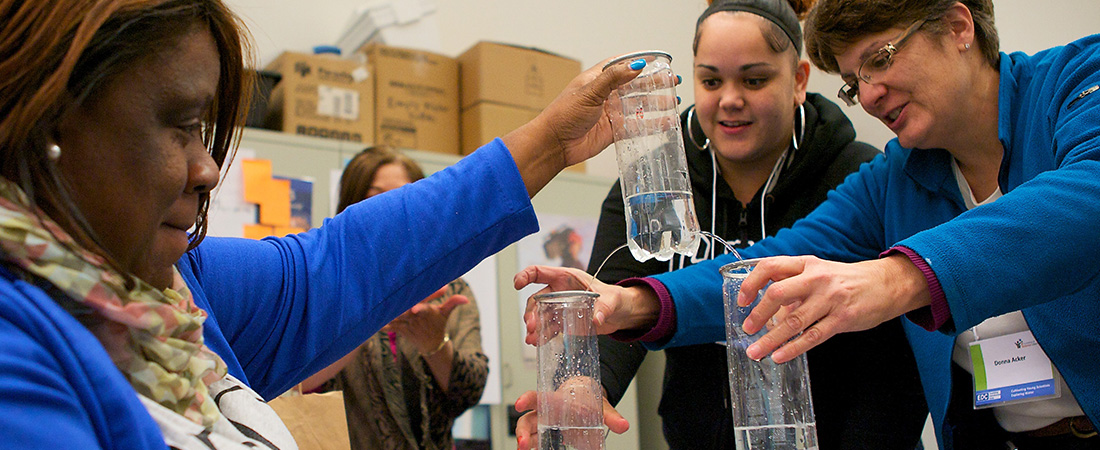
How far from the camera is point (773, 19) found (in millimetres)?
1814

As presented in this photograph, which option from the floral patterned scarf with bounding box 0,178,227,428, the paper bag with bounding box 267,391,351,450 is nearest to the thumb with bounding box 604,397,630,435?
the paper bag with bounding box 267,391,351,450

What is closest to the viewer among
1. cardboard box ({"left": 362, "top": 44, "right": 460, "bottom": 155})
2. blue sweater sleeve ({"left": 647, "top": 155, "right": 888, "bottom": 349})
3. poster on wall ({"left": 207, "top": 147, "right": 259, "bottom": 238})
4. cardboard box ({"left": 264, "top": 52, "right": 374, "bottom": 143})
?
blue sweater sleeve ({"left": 647, "top": 155, "right": 888, "bottom": 349})

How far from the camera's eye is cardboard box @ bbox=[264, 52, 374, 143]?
3.08m

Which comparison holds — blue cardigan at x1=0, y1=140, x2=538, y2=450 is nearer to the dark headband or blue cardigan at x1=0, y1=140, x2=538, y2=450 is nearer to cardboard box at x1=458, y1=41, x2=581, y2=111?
the dark headband

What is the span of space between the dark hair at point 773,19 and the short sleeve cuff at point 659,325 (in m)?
0.70

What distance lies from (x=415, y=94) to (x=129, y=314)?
2.74 metres

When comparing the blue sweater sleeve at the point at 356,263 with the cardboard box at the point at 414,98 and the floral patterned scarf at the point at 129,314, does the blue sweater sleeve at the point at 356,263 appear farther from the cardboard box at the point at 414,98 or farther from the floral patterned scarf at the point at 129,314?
the cardboard box at the point at 414,98

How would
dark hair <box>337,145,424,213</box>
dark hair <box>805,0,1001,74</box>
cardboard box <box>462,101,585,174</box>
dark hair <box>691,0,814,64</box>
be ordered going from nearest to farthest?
dark hair <box>805,0,1001,74</box>, dark hair <box>691,0,814,64</box>, dark hair <box>337,145,424,213</box>, cardboard box <box>462,101,585,174</box>

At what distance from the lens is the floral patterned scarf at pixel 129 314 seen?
0.65 meters

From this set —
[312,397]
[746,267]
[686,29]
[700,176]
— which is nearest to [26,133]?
[312,397]

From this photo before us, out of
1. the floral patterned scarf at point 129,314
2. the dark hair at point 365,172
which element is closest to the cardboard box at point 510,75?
the dark hair at point 365,172

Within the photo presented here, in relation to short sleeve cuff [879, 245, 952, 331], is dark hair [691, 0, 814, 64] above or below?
above

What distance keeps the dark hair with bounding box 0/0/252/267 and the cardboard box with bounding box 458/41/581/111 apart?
2.69 meters

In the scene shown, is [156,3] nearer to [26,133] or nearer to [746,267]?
[26,133]
